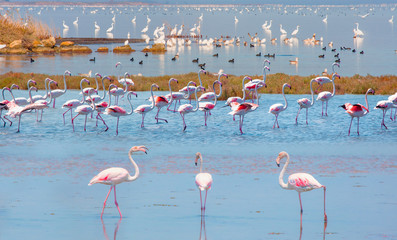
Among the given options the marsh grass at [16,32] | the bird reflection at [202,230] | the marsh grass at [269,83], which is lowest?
the bird reflection at [202,230]

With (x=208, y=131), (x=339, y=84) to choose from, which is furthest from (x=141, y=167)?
(x=339, y=84)

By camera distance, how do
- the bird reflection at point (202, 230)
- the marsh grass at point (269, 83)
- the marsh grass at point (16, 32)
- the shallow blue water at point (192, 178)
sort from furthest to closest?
the marsh grass at point (16, 32), the marsh grass at point (269, 83), the shallow blue water at point (192, 178), the bird reflection at point (202, 230)

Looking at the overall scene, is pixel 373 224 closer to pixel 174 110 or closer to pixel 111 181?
pixel 111 181

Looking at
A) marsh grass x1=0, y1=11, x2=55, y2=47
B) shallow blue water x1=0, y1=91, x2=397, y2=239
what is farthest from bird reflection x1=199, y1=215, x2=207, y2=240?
marsh grass x1=0, y1=11, x2=55, y2=47

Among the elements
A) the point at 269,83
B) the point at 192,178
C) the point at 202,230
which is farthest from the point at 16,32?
the point at 202,230

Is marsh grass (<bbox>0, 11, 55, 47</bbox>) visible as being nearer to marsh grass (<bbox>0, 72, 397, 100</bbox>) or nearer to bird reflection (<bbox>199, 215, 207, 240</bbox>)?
marsh grass (<bbox>0, 72, 397, 100</bbox>)

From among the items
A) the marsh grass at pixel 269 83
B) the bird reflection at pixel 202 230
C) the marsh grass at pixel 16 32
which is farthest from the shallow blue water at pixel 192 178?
the marsh grass at pixel 16 32

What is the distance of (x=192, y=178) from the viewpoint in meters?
12.4

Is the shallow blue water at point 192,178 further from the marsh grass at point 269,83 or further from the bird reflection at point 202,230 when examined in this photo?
the marsh grass at point 269,83

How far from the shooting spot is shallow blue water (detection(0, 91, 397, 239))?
9.22 metres

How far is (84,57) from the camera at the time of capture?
2165 inches

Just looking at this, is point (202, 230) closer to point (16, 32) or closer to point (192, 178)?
point (192, 178)

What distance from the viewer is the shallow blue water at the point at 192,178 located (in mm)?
9219

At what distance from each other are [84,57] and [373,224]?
48.0 meters
